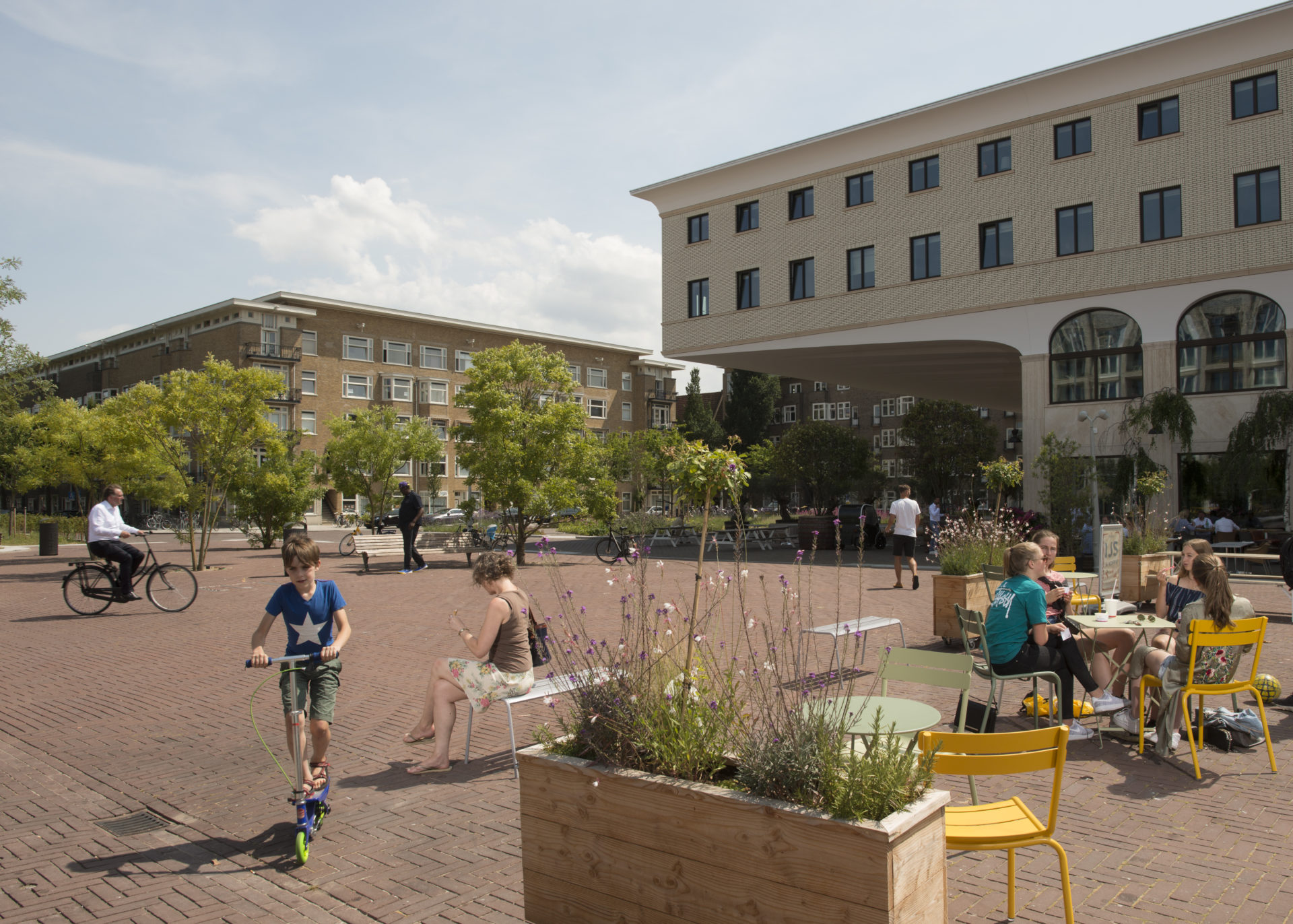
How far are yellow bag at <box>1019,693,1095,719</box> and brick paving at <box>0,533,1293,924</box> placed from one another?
17 centimetres

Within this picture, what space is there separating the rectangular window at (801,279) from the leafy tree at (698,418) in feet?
147

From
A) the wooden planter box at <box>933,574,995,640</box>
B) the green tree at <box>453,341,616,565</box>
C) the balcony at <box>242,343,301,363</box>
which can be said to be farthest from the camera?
the balcony at <box>242,343,301,363</box>

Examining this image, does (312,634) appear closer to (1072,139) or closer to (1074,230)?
(1074,230)

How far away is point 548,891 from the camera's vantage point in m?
3.49

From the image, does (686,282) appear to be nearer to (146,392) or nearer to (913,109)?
(913,109)

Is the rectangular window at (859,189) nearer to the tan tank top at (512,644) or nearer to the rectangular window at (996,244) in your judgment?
the rectangular window at (996,244)

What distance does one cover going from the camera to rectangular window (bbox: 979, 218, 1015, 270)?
2731 cm

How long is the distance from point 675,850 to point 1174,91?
2822 centimetres

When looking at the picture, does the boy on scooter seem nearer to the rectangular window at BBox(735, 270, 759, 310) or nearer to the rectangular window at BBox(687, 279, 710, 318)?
the rectangular window at BBox(735, 270, 759, 310)

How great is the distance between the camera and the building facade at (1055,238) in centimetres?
2388

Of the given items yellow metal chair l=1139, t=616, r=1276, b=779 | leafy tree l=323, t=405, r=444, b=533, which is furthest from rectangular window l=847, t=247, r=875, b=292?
leafy tree l=323, t=405, r=444, b=533

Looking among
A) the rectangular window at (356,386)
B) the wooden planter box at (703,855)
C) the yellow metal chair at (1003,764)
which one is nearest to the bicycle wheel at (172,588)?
the wooden planter box at (703,855)

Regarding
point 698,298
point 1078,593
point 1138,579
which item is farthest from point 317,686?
point 698,298

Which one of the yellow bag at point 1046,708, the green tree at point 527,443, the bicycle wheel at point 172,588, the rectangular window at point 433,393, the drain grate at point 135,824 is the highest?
the rectangular window at point 433,393
